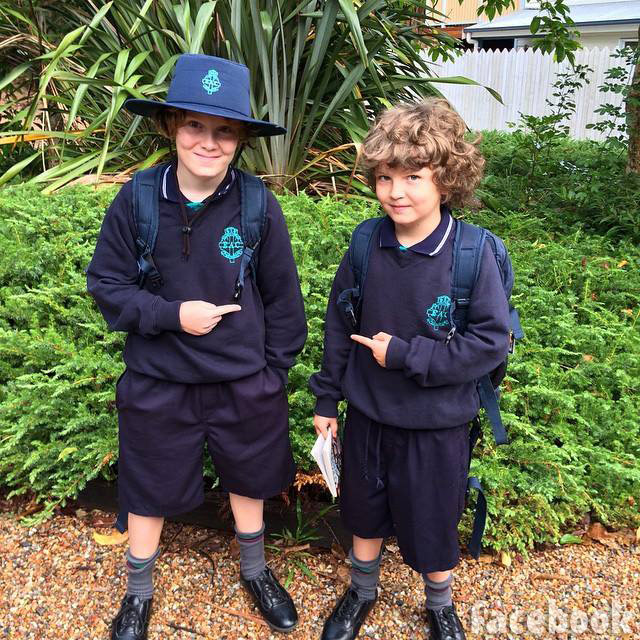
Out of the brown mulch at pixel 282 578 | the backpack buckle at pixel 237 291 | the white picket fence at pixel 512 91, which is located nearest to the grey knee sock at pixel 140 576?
the brown mulch at pixel 282 578

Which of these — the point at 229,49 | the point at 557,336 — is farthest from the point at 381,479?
the point at 229,49

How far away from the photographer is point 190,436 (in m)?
2.05

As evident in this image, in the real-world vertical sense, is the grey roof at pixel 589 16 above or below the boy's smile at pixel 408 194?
above

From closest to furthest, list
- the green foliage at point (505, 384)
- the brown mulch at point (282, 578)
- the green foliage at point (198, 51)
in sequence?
the brown mulch at point (282, 578)
the green foliage at point (505, 384)
the green foliage at point (198, 51)

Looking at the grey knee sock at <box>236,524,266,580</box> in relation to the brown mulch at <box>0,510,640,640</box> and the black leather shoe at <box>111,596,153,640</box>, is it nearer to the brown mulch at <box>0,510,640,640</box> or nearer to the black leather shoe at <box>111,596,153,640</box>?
the brown mulch at <box>0,510,640,640</box>

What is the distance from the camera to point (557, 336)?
116 inches

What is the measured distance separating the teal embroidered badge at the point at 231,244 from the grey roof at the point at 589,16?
1679cm

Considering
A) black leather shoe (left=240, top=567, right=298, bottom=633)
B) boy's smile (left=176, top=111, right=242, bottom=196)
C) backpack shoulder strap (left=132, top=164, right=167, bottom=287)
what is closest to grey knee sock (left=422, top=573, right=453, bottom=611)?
black leather shoe (left=240, top=567, right=298, bottom=633)

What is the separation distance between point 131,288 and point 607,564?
2050mm

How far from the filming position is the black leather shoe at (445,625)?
212 cm

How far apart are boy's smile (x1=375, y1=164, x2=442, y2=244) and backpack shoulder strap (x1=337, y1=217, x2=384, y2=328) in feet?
0.37

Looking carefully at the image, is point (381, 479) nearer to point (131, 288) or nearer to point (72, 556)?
point (131, 288)

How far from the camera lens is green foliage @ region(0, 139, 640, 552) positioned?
8.32ft

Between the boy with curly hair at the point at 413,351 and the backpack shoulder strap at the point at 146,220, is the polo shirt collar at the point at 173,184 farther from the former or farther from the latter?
the boy with curly hair at the point at 413,351
